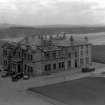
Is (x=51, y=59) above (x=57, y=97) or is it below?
above

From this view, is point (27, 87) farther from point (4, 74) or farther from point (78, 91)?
point (4, 74)

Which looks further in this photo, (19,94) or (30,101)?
(19,94)

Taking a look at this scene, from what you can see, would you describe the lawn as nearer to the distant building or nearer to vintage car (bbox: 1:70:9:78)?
the distant building

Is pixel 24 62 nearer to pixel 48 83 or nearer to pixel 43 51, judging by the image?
pixel 43 51

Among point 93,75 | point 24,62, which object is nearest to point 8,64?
point 24,62

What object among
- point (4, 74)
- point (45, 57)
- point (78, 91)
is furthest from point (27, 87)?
point (45, 57)

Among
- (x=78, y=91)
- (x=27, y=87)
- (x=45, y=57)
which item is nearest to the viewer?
(x=78, y=91)

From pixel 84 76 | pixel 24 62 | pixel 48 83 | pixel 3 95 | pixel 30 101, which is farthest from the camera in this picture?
pixel 24 62
